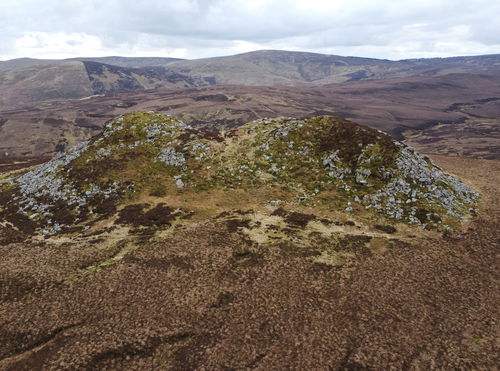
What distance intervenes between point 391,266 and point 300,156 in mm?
28509

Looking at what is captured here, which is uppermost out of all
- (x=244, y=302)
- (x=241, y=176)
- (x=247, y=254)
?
(x=241, y=176)

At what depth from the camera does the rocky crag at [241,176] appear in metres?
47.4

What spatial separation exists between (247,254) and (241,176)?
20.4m

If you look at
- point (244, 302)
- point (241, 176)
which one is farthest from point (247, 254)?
point (241, 176)

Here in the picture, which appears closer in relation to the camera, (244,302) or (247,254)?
(244,302)

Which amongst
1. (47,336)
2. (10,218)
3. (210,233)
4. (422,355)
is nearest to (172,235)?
(210,233)

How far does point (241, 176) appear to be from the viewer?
55.4 meters

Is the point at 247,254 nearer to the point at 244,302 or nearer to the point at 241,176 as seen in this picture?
the point at 244,302

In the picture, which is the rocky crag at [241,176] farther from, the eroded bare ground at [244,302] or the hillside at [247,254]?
the eroded bare ground at [244,302]

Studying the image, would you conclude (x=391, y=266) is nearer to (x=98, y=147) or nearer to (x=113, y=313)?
(x=113, y=313)

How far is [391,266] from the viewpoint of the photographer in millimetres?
35188

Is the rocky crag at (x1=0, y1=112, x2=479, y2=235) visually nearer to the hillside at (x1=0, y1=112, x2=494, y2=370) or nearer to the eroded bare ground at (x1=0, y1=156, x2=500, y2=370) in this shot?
the hillside at (x1=0, y1=112, x2=494, y2=370)

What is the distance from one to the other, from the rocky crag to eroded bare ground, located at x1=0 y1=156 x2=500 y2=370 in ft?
20.9

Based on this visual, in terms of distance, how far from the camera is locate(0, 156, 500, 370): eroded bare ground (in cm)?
2458
